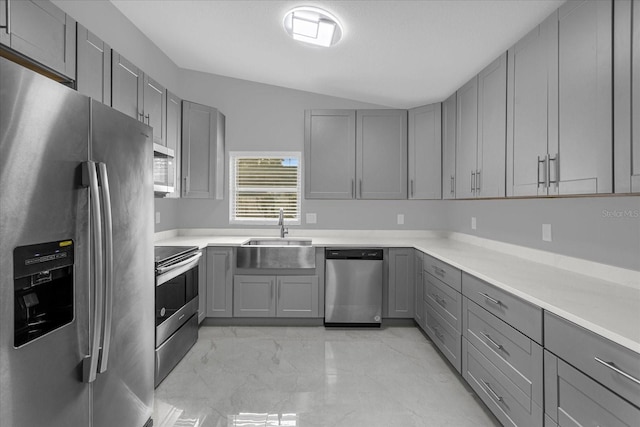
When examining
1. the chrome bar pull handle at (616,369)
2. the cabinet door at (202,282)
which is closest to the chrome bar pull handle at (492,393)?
the chrome bar pull handle at (616,369)

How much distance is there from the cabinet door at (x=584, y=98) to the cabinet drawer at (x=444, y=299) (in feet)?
3.42

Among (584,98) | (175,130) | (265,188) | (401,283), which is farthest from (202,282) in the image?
(584,98)

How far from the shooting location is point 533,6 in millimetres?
1754

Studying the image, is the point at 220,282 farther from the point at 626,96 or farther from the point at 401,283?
the point at 626,96

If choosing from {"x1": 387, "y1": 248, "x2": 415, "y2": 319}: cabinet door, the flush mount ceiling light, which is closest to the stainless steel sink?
{"x1": 387, "y1": 248, "x2": 415, "y2": 319}: cabinet door

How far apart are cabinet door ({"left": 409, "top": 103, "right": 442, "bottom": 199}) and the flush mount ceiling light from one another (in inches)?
55.7

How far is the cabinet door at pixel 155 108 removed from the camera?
249 cm

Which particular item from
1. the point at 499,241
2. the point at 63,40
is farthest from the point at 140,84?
the point at 499,241

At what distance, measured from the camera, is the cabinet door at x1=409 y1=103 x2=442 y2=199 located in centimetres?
339

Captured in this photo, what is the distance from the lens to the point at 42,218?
1045 millimetres

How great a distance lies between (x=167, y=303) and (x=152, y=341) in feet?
1.96

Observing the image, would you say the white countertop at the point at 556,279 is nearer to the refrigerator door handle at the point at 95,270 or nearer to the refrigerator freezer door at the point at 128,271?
the refrigerator freezer door at the point at 128,271

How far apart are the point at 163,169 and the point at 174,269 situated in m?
0.86

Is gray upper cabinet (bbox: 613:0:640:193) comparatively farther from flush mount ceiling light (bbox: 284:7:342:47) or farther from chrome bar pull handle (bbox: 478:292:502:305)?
flush mount ceiling light (bbox: 284:7:342:47)
